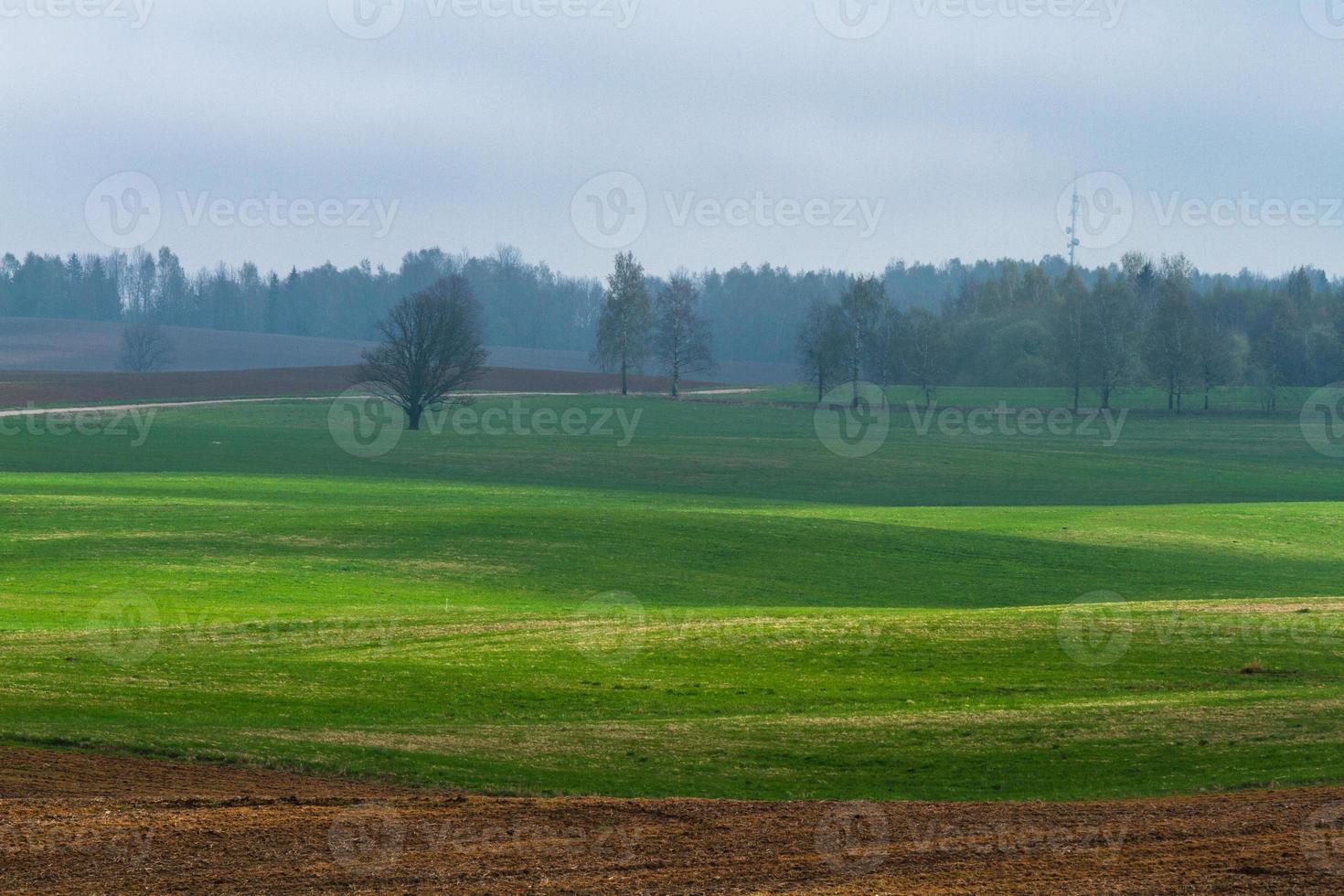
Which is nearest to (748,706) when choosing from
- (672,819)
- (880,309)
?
(672,819)

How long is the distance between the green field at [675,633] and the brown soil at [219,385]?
51.7 m

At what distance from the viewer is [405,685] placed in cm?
1875

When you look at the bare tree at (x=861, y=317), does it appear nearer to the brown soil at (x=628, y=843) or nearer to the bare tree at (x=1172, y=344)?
the bare tree at (x=1172, y=344)

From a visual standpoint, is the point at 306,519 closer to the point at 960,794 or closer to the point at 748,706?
the point at 748,706

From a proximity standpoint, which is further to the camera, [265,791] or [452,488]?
[452,488]

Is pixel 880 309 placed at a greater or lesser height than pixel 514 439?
greater

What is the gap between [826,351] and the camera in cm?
11119

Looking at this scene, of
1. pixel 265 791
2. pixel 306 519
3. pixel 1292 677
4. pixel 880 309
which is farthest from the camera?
pixel 880 309

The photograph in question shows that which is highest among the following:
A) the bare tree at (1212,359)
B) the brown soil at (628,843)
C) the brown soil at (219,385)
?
the bare tree at (1212,359)

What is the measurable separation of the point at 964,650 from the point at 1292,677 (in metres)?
5.03

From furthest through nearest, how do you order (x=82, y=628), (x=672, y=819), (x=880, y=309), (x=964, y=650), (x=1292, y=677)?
1. (x=880, y=309)
2. (x=82, y=628)
3. (x=964, y=650)
4. (x=1292, y=677)
5. (x=672, y=819)

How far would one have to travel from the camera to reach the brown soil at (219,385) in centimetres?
10500

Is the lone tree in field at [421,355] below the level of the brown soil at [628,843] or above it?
above

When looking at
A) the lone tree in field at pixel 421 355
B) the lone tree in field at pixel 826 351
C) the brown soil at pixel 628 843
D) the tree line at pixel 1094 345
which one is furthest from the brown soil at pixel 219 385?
the brown soil at pixel 628 843
